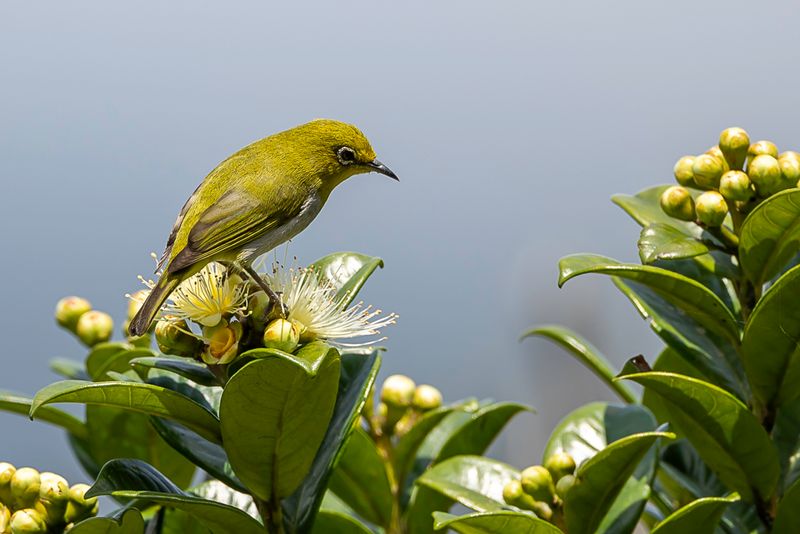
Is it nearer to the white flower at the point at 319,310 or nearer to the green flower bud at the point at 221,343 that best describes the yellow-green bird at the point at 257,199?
the white flower at the point at 319,310

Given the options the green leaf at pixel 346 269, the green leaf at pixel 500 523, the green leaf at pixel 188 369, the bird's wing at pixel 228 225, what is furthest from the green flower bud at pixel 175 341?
the green leaf at pixel 500 523

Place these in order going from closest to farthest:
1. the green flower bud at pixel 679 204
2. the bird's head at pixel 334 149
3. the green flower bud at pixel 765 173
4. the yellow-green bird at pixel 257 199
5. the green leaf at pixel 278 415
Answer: the green leaf at pixel 278 415 < the green flower bud at pixel 765 173 < the green flower bud at pixel 679 204 < the yellow-green bird at pixel 257 199 < the bird's head at pixel 334 149

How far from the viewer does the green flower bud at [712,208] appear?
235cm

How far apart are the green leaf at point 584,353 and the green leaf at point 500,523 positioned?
0.88 m

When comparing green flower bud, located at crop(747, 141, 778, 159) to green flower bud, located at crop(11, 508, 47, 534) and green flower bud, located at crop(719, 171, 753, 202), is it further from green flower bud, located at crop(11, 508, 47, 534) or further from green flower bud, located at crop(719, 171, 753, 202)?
green flower bud, located at crop(11, 508, 47, 534)

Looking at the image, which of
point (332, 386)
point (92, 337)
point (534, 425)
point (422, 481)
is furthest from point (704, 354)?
point (534, 425)

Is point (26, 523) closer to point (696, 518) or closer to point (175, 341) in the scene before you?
point (175, 341)

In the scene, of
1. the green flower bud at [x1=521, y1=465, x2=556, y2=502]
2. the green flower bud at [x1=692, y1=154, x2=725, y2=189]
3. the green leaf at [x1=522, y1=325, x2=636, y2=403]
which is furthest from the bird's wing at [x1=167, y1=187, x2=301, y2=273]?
the green flower bud at [x1=692, y1=154, x2=725, y2=189]

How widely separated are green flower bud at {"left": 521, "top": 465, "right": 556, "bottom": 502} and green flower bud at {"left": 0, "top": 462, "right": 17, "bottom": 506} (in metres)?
1.16

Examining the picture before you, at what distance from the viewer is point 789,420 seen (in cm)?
252

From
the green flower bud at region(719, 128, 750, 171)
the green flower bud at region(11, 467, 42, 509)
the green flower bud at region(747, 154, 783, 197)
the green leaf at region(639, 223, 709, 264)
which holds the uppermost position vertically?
the green flower bud at region(719, 128, 750, 171)

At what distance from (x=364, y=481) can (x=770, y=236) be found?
1.32 meters

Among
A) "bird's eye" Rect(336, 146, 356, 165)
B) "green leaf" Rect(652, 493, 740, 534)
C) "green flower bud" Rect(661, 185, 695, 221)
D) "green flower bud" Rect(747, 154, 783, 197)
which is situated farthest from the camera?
"bird's eye" Rect(336, 146, 356, 165)

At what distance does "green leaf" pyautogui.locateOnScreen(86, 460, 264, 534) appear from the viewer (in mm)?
1964
